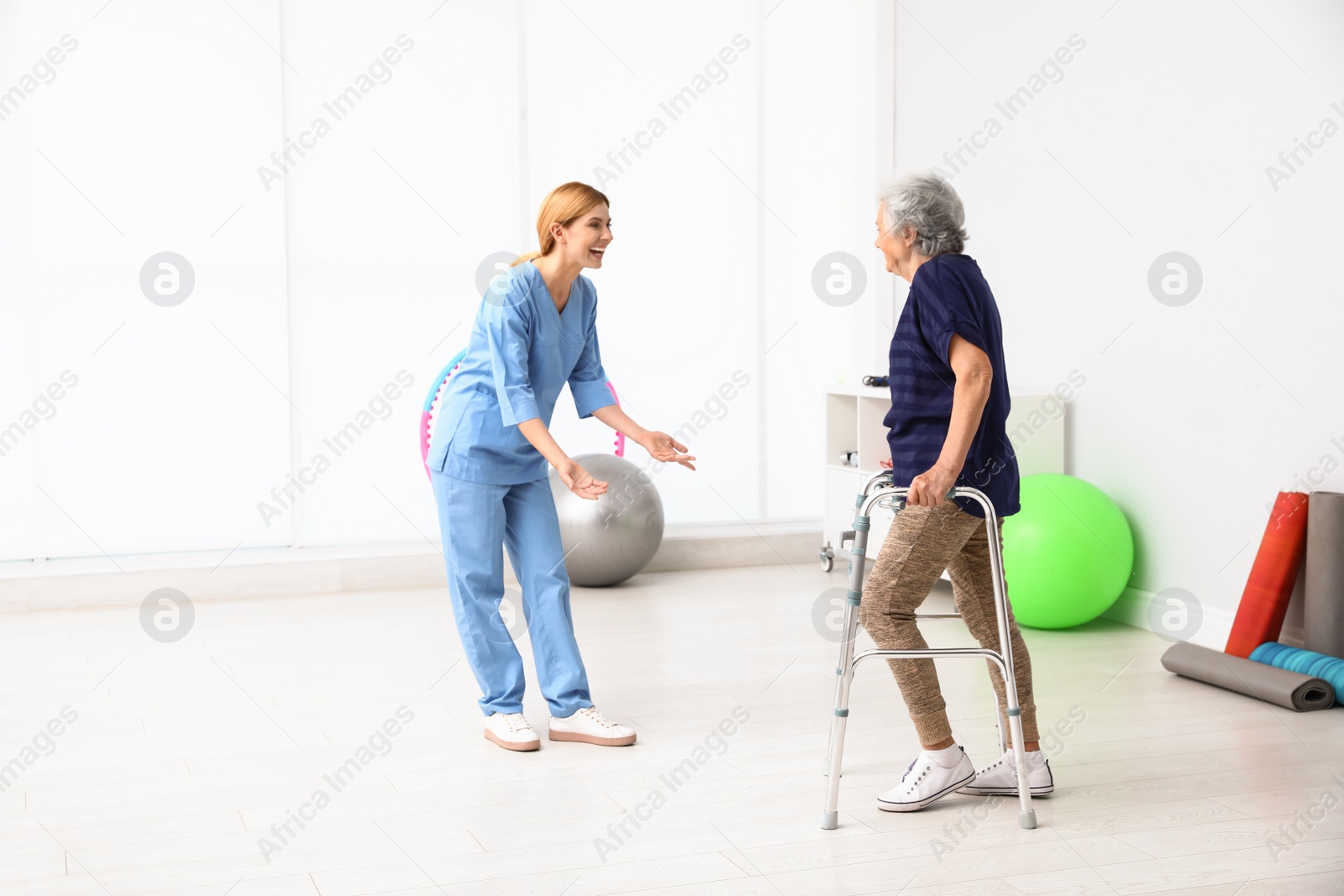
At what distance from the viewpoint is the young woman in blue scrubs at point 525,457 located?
3.12 m

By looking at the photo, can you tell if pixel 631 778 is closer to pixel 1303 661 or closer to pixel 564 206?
pixel 564 206

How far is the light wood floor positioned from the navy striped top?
0.73m

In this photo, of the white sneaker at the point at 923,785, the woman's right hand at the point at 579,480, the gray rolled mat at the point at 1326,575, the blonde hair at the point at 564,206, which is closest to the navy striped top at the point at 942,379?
the white sneaker at the point at 923,785

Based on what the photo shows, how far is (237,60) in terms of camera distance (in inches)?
222

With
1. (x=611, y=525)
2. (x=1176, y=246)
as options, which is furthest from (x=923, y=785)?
(x=611, y=525)

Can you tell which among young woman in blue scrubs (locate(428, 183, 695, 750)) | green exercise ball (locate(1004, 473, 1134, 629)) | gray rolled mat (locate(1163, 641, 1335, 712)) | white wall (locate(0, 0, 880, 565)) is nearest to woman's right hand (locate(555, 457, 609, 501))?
young woman in blue scrubs (locate(428, 183, 695, 750))

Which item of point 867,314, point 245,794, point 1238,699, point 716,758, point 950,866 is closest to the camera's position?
point 950,866

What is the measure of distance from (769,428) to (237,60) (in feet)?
9.90

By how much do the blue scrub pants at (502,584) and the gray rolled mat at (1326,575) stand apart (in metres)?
2.09

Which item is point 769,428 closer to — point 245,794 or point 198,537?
point 198,537

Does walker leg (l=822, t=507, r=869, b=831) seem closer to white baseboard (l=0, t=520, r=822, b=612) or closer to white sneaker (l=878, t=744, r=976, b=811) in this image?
white sneaker (l=878, t=744, r=976, b=811)

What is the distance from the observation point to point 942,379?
2566 mm

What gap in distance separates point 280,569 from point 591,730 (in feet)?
8.58

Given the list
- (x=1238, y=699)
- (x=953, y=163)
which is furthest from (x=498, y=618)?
(x=953, y=163)
